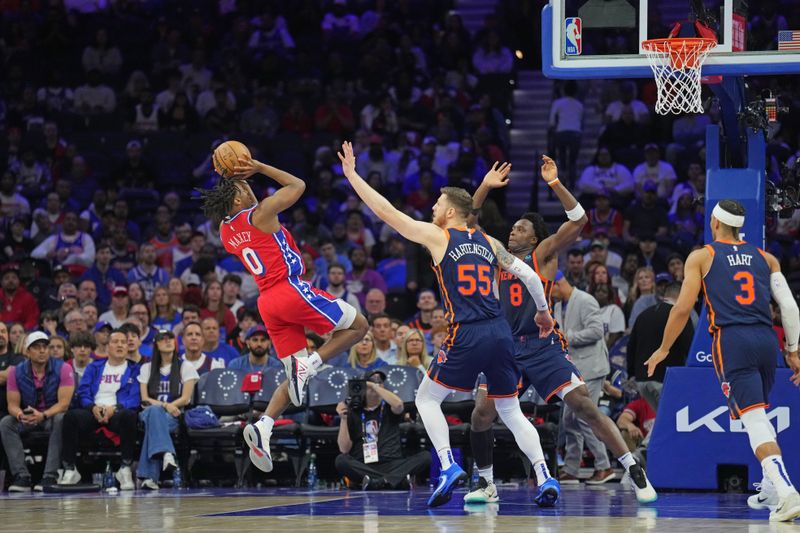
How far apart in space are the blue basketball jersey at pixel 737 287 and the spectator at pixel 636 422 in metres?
4.32

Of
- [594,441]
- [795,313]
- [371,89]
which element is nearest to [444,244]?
[795,313]

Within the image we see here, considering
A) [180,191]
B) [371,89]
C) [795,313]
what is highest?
[371,89]

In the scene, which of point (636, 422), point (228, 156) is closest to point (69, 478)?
point (228, 156)

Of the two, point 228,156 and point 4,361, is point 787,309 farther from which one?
point 4,361

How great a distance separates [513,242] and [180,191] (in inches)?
470

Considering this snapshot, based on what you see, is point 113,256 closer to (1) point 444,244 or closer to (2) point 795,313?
(1) point 444,244

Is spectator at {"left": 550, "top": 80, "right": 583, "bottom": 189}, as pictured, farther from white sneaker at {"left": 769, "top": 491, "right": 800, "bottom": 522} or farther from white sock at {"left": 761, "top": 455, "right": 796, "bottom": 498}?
white sneaker at {"left": 769, "top": 491, "right": 800, "bottom": 522}

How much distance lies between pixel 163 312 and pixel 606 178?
7.25 meters

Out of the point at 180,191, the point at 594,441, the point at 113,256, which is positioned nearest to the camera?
the point at 594,441

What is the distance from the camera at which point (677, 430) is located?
1267cm

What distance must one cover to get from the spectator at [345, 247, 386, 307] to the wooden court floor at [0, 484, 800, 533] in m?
5.55

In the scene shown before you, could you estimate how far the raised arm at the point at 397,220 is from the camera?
10.4 metres

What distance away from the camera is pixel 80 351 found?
53.0 feet

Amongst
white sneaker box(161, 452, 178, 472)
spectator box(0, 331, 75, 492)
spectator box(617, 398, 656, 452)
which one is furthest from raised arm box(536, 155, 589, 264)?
spectator box(0, 331, 75, 492)
